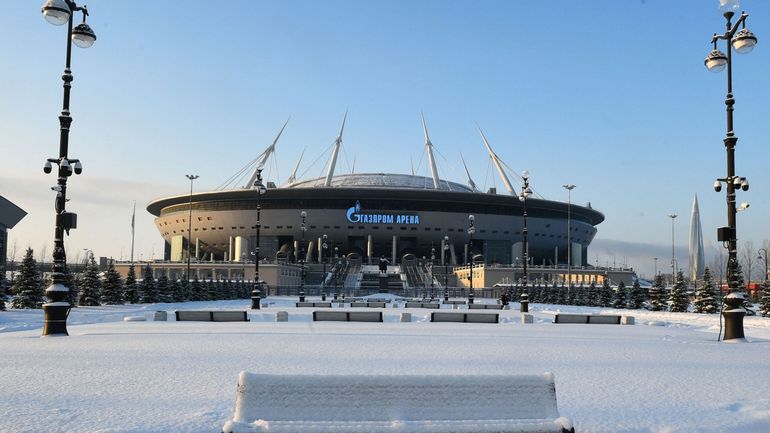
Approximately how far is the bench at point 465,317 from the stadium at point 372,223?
83.0 m

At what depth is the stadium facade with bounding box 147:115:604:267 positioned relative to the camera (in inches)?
4444

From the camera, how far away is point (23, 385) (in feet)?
28.0

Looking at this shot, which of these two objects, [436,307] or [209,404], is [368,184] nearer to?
[436,307]

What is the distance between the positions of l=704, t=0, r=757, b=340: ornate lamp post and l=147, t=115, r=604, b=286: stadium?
304ft

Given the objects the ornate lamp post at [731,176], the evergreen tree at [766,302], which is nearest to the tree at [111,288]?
the ornate lamp post at [731,176]

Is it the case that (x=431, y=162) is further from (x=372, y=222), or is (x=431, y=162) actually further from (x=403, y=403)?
(x=403, y=403)

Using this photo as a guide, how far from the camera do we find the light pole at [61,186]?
53.0ft

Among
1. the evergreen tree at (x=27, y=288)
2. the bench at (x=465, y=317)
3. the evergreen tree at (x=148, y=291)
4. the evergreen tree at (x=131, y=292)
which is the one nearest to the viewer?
the bench at (x=465, y=317)

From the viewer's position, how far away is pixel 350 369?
1038 cm

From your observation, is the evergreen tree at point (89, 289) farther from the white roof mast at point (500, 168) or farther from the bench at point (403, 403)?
the white roof mast at point (500, 168)

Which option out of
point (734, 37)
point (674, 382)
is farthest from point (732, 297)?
point (674, 382)

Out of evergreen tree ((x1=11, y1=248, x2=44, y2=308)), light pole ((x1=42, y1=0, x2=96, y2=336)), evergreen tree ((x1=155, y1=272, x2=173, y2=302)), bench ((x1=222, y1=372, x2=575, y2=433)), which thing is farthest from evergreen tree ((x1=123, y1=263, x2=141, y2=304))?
bench ((x1=222, y1=372, x2=575, y2=433))

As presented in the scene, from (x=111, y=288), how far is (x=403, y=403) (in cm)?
3863

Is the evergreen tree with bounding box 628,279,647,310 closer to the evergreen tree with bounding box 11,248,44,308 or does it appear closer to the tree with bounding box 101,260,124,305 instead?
the tree with bounding box 101,260,124,305
